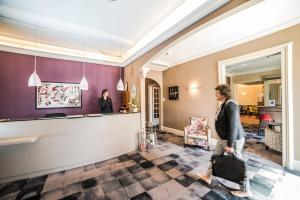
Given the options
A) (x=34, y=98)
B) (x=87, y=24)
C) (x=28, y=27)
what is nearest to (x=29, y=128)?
(x=34, y=98)

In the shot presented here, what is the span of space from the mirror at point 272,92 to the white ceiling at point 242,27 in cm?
448

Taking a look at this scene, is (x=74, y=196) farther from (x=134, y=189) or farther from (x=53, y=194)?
(x=134, y=189)

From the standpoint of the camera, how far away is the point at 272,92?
6488 mm

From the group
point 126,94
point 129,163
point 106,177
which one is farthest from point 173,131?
point 106,177

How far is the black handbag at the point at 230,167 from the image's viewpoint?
5.80 feet

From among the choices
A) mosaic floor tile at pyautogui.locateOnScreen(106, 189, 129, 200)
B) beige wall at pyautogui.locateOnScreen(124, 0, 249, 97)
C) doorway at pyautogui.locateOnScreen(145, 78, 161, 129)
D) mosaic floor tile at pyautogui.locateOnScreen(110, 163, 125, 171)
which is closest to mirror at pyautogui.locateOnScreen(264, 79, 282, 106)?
doorway at pyautogui.locateOnScreen(145, 78, 161, 129)

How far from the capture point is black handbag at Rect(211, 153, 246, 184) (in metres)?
1.77

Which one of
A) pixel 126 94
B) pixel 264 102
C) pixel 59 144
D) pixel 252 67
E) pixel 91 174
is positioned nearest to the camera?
pixel 91 174

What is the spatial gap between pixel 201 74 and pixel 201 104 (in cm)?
97

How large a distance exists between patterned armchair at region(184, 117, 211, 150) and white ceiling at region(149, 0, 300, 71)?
6.94 ft

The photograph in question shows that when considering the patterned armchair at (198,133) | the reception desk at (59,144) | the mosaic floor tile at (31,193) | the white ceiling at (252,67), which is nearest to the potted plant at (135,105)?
the reception desk at (59,144)

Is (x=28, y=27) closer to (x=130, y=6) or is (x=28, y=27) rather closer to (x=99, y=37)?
(x=99, y=37)

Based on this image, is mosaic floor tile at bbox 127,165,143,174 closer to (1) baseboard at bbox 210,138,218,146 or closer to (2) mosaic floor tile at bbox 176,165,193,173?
(2) mosaic floor tile at bbox 176,165,193,173

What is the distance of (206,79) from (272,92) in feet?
15.7
